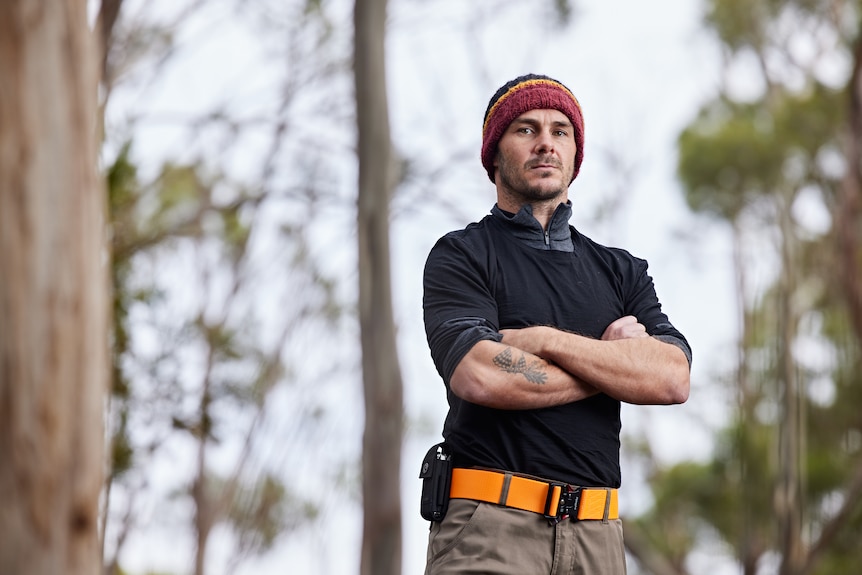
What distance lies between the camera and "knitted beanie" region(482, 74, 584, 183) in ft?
10.4

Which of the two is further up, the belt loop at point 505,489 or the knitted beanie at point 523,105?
the knitted beanie at point 523,105

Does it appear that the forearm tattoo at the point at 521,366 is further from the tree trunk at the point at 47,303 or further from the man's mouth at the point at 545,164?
the tree trunk at the point at 47,303

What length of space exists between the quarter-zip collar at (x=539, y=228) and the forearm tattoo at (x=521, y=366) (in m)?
0.40

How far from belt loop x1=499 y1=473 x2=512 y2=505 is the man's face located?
75 cm

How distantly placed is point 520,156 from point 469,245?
1.00 ft

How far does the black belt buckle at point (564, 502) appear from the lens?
2799mm

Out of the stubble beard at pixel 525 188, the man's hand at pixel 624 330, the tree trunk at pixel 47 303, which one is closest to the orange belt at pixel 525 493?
the man's hand at pixel 624 330

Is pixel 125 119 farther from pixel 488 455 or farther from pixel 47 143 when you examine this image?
pixel 488 455

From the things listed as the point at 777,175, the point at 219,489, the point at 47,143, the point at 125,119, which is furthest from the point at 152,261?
the point at 47,143

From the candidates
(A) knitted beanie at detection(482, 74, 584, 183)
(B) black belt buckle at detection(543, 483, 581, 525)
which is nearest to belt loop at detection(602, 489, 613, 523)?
(B) black belt buckle at detection(543, 483, 581, 525)

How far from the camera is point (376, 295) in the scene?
10125 millimetres

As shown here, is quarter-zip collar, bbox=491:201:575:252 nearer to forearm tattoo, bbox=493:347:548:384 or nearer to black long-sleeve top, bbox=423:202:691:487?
black long-sleeve top, bbox=423:202:691:487

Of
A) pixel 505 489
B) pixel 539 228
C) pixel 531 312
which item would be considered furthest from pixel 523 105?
pixel 505 489

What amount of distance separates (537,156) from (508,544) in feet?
3.31
